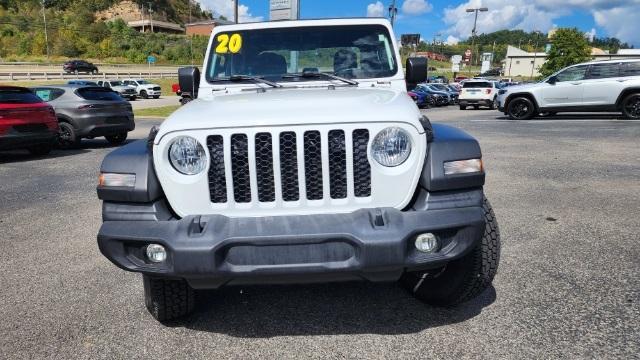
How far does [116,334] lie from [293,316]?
3.39ft

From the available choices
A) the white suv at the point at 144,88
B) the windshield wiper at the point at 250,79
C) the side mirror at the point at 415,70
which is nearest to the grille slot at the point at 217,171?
the windshield wiper at the point at 250,79

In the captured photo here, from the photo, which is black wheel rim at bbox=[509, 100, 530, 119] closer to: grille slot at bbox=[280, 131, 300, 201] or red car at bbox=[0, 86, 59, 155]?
red car at bbox=[0, 86, 59, 155]

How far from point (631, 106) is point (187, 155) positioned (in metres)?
15.0

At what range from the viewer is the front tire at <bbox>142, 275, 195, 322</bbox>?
2.71 m

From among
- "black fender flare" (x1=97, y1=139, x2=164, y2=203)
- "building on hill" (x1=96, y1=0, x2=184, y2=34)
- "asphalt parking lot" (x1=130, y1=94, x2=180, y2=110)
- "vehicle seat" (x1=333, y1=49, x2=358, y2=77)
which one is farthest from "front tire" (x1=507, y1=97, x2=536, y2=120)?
"building on hill" (x1=96, y1=0, x2=184, y2=34)

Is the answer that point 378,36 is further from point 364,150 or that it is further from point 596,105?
point 596,105

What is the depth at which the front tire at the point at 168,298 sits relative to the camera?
2707 millimetres

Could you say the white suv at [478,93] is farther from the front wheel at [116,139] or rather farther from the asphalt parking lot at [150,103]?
the front wheel at [116,139]

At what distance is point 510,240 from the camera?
421 cm

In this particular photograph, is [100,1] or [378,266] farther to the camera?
[100,1]

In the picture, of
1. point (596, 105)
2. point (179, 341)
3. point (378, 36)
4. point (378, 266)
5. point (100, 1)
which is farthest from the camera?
point (100, 1)

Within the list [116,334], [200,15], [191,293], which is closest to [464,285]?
[191,293]

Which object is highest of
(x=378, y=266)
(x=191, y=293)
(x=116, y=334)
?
(x=378, y=266)

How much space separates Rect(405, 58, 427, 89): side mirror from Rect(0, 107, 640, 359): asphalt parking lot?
1617 mm
